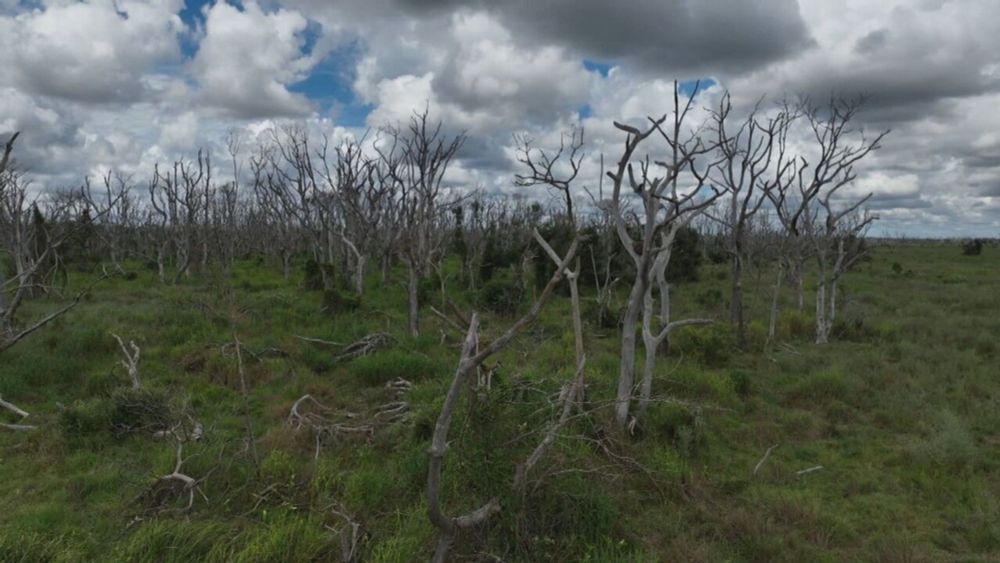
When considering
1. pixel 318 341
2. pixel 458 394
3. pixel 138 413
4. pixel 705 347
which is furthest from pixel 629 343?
pixel 318 341

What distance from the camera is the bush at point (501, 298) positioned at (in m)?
14.8

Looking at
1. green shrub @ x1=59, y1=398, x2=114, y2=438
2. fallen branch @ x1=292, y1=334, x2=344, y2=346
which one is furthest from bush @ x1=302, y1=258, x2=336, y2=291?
green shrub @ x1=59, y1=398, x2=114, y2=438

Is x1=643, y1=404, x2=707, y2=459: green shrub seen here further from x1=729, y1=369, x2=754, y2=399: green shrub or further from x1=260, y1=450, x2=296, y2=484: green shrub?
x1=260, y1=450, x2=296, y2=484: green shrub

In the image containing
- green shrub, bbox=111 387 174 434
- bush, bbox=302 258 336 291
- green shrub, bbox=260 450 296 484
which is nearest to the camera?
green shrub, bbox=260 450 296 484

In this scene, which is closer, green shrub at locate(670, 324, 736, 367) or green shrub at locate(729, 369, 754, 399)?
green shrub at locate(729, 369, 754, 399)

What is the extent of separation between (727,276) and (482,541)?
2363cm

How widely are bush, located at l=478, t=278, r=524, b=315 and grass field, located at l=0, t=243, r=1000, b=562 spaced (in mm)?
3795

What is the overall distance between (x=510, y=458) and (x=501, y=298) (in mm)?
10473

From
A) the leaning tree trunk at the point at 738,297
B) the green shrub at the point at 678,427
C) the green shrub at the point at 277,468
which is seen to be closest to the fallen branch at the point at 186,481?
the green shrub at the point at 277,468

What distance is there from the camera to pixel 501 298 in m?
14.8

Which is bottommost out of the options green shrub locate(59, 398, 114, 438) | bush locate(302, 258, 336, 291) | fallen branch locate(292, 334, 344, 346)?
green shrub locate(59, 398, 114, 438)

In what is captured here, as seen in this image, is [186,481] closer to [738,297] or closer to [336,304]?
[336,304]

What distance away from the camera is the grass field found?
4.23 m

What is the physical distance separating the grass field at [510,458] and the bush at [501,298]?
3.80 meters
